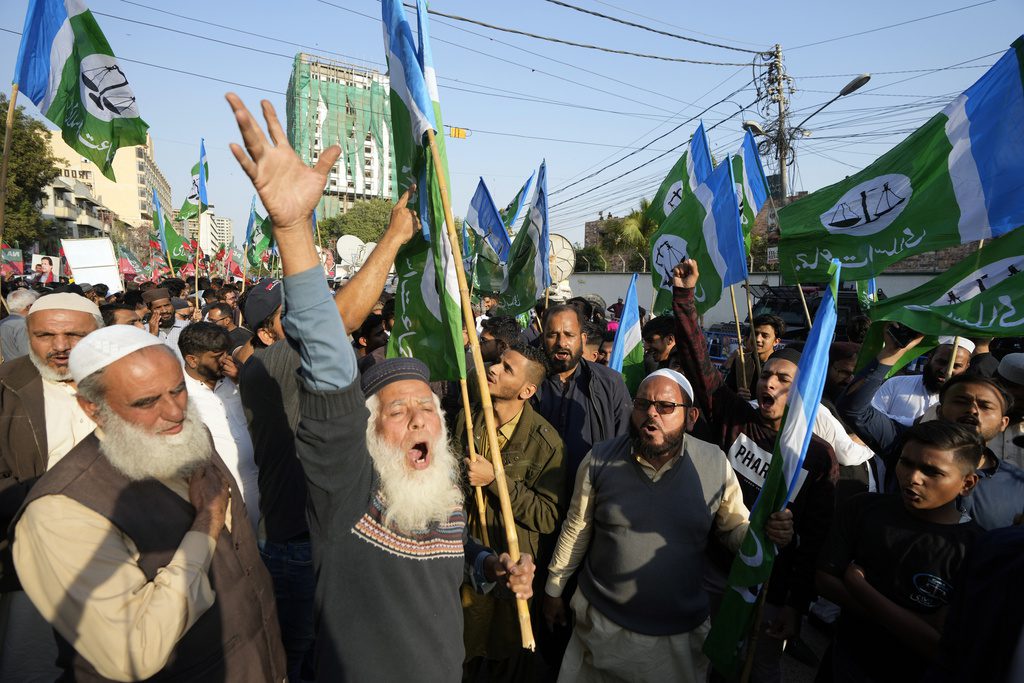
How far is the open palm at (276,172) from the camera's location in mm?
1336

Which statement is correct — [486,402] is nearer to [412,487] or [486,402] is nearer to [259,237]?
[412,487]

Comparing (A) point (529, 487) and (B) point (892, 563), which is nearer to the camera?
(B) point (892, 563)

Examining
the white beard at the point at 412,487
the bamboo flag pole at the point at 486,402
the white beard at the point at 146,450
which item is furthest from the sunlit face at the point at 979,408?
the white beard at the point at 146,450

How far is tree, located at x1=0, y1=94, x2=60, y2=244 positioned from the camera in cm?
2233

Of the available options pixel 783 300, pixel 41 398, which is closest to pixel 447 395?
pixel 41 398

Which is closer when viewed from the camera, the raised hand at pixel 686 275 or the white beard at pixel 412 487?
the white beard at pixel 412 487

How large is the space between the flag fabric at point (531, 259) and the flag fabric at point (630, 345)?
101 cm

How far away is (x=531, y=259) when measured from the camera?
5.99 meters

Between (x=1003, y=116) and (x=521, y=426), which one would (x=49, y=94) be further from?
(x=1003, y=116)

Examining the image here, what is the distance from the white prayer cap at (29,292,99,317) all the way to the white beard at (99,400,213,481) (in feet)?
6.10

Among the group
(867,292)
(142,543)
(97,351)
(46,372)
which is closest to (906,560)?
(142,543)

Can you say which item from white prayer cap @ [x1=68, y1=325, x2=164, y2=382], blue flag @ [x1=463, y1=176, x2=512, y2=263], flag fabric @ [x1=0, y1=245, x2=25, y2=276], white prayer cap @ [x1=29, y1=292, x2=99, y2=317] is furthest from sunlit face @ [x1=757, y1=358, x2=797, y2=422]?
flag fabric @ [x1=0, y1=245, x2=25, y2=276]

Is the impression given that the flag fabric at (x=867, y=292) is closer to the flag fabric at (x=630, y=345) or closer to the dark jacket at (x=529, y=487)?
the flag fabric at (x=630, y=345)

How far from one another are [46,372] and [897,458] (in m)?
4.37
